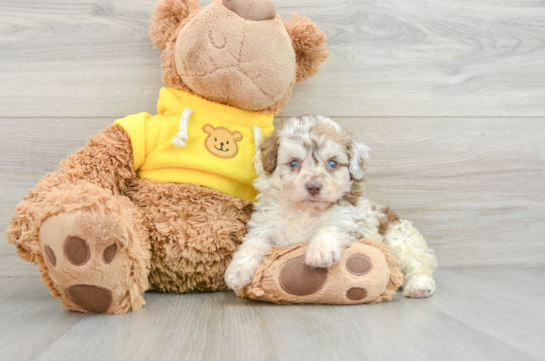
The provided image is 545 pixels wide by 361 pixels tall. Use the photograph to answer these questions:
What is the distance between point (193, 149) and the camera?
1.31 m

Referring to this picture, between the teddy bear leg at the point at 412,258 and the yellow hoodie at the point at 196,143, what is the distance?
51 centimetres

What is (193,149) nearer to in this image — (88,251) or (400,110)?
(88,251)

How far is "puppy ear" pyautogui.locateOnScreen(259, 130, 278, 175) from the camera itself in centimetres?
127

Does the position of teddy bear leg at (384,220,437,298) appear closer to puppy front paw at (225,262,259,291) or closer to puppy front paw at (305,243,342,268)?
puppy front paw at (305,243,342,268)

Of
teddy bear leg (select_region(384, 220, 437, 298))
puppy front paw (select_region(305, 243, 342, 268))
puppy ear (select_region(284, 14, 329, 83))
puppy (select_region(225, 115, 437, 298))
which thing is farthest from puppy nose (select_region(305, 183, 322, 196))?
puppy ear (select_region(284, 14, 329, 83))

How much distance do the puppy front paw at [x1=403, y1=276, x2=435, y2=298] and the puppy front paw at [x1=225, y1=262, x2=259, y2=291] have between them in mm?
492

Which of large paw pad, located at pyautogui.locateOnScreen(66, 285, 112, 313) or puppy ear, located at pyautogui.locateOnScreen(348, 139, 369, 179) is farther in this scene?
puppy ear, located at pyautogui.locateOnScreen(348, 139, 369, 179)

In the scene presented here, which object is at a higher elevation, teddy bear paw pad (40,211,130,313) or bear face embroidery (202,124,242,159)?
bear face embroidery (202,124,242,159)

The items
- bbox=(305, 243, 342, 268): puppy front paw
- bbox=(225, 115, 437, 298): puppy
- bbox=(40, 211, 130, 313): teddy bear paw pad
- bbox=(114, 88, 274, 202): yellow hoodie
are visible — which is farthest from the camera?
bbox=(114, 88, 274, 202): yellow hoodie

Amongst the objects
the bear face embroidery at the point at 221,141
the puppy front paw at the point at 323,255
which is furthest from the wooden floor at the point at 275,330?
the bear face embroidery at the point at 221,141

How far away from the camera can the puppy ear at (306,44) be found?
1386 millimetres

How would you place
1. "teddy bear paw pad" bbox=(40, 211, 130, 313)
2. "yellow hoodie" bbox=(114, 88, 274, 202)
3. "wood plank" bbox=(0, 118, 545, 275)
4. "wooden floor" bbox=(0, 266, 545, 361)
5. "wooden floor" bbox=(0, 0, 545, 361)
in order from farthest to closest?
"wood plank" bbox=(0, 118, 545, 275), "wooden floor" bbox=(0, 0, 545, 361), "yellow hoodie" bbox=(114, 88, 274, 202), "teddy bear paw pad" bbox=(40, 211, 130, 313), "wooden floor" bbox=(0, 266, 545, 361)

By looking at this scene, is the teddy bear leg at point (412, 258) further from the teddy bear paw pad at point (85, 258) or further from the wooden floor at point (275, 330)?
the teddy bear paw pad at point (85, 258)

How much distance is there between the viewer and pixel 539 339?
0.92m
